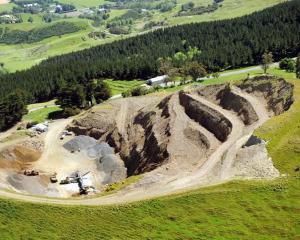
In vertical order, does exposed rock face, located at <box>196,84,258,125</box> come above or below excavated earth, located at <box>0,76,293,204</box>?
above

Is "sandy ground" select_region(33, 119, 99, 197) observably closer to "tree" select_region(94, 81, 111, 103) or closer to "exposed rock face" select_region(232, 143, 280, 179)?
"exposed rock face" select_region(232, 143, 280, 179)

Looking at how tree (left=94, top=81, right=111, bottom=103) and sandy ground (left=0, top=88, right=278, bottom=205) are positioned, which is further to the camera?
tree (left=94, top=81, right=111, bottom=103)

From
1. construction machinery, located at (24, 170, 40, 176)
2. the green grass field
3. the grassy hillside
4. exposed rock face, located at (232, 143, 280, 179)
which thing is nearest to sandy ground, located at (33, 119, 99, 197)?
construction machinery, located at (24, 170, 40, 176)

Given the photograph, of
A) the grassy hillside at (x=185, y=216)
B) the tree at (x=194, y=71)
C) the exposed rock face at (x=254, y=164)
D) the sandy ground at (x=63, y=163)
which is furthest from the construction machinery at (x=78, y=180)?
the tree at (x=194, y=71)

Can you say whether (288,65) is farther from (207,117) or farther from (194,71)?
(207,117)

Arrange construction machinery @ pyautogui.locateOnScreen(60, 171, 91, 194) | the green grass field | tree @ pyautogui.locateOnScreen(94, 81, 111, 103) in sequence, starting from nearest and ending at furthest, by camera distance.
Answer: construction machinery @ pyautogui.locateOnScreen(60, 171, 91, 194), tree @ pyautogui.locateOnScreen(94, 81, 111, 103), the green grass field

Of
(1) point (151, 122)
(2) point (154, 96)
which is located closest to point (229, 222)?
(1) point (151, 122)

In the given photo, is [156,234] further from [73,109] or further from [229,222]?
[73,109]

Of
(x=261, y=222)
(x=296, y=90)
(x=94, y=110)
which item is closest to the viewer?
(x=261, y=222)
